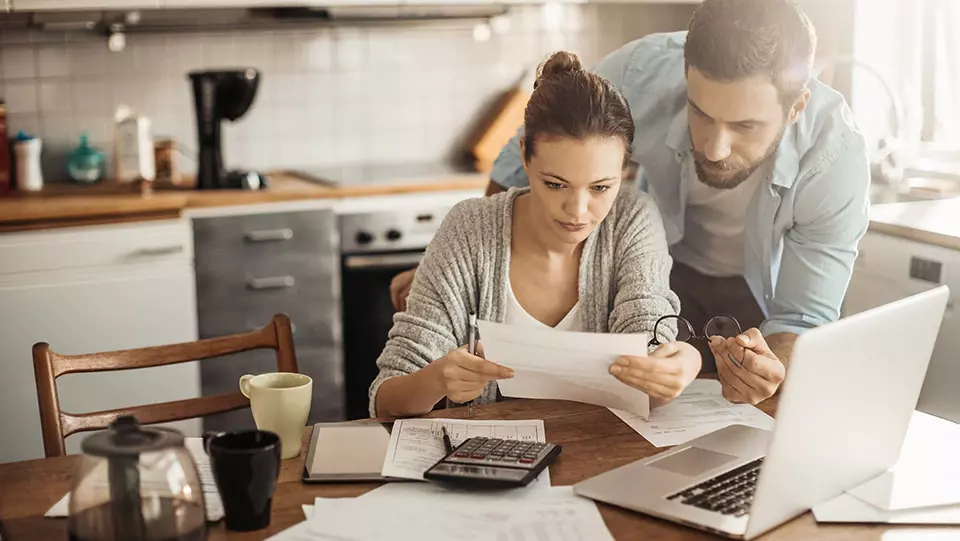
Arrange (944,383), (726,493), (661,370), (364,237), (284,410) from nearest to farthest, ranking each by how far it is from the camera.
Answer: (726,493)
(284,410)
(661,370)
(944,383)
(364,237)

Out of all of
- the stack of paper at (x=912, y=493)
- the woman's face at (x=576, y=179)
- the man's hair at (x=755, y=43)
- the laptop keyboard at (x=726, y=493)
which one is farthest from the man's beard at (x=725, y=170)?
the laptop keyboard at (x=726, y=493)

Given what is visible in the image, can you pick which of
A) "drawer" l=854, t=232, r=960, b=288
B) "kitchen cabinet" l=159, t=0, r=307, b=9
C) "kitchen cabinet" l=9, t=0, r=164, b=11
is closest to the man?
"drawer" l=854, t=232, r=960, b=288

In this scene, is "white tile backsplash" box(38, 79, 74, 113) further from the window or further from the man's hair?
the window

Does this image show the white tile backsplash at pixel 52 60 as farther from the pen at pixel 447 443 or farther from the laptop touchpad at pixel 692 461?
the laptop touchpad at pixel 692 461

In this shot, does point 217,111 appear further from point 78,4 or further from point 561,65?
point 561,65

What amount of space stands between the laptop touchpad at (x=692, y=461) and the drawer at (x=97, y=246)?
6.72 ft

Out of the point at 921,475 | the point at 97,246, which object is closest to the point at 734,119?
the point at 921,475

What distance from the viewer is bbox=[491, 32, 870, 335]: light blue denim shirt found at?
200cm

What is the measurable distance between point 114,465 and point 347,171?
2.71m

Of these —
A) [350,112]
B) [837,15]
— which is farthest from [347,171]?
[837,15]

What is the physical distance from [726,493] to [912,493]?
0.79ft

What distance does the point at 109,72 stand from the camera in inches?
A: 138

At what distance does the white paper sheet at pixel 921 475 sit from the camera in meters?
1.31

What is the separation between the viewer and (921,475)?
1394mm
